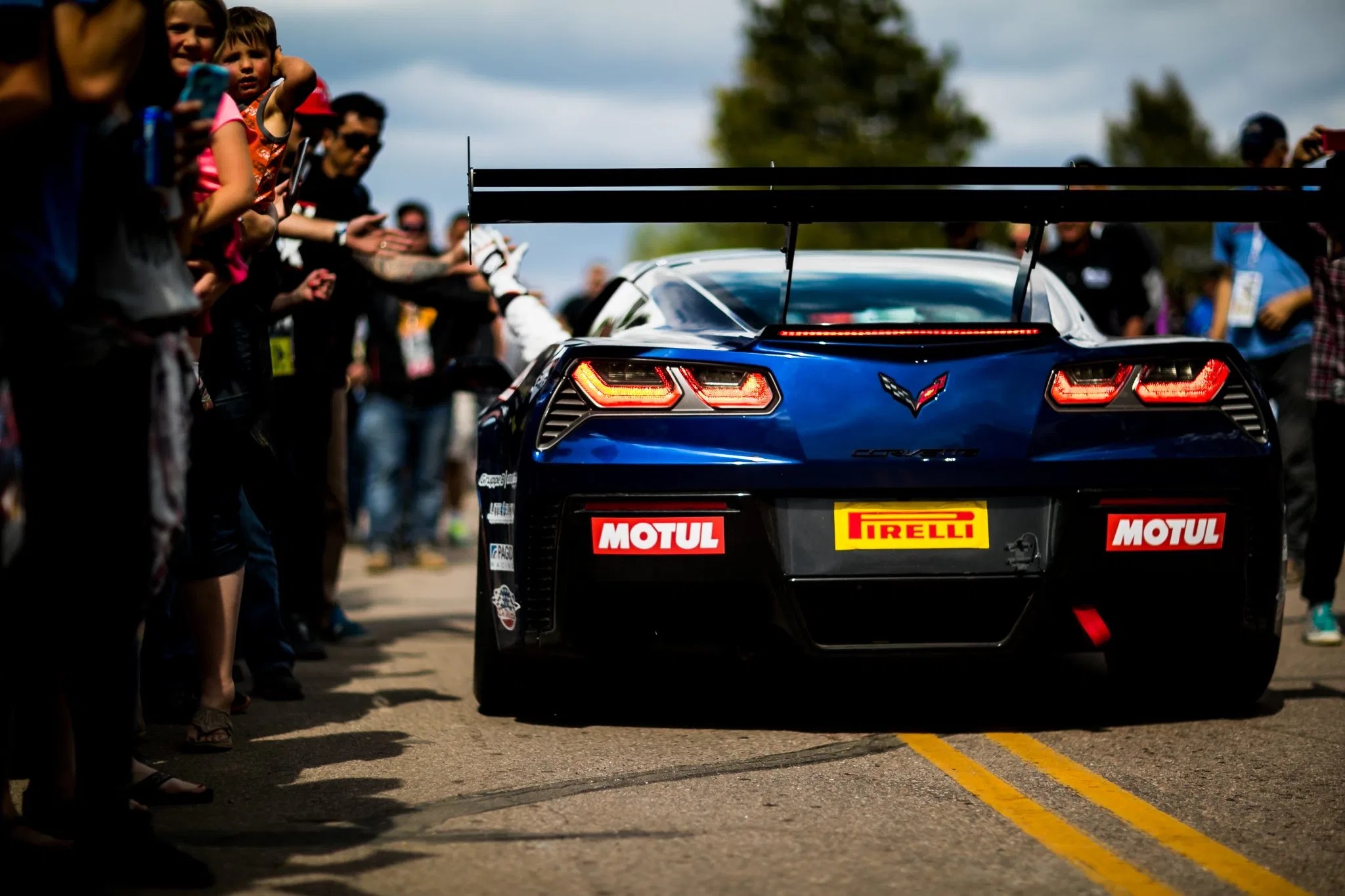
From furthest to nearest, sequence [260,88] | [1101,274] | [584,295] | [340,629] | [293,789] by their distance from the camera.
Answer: [584,295] < [1101,274] < [340,629] < [260,88] < [293,789]

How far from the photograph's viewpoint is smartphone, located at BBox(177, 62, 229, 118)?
11.5 feet

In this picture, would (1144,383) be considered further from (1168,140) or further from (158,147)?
(1168,140)

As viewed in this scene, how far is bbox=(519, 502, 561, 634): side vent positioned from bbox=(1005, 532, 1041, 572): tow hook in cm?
119

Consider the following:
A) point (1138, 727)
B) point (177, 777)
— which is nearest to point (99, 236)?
point (177, 777)

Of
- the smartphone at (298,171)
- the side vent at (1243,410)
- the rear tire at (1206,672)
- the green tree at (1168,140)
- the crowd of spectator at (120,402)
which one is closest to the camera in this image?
the crowd of spectator at (120,402)

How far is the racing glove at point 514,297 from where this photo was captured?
261 inches

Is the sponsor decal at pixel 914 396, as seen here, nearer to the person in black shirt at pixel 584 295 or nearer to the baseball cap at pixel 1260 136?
the baseball cap at pixel 1260 136

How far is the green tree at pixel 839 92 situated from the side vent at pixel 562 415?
5630cm

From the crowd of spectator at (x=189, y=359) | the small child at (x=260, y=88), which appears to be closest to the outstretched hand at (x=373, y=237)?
the crowd of spectator at (x=189, y=359)

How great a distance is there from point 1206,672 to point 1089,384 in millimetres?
1049

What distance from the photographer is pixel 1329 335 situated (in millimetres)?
6594

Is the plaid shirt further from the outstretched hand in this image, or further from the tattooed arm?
the outstretched hand

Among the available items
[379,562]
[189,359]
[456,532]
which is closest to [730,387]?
[189,359]

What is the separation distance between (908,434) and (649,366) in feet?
2.33
